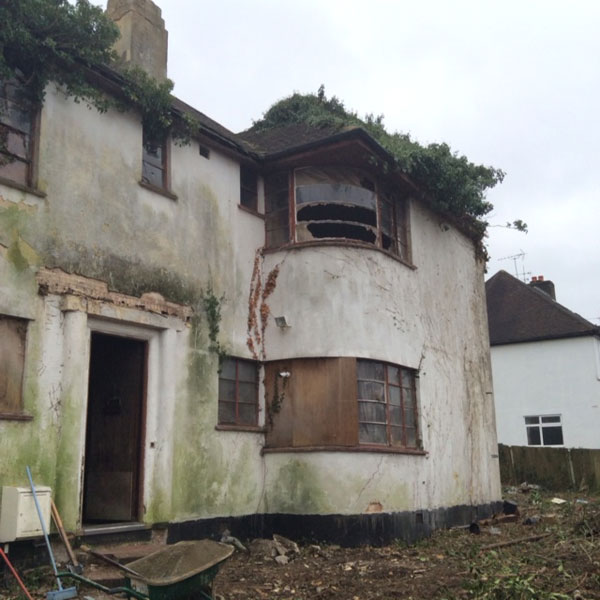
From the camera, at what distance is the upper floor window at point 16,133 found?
31.0 feet

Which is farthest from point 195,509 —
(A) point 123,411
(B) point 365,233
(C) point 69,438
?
(B) point 365,233

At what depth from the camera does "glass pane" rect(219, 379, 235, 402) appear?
12031 mm

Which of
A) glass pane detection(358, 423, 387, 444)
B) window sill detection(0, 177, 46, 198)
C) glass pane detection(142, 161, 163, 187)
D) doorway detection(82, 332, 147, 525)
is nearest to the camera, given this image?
window sill detection(0, 177, 46, 198)

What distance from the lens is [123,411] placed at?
11133 mm

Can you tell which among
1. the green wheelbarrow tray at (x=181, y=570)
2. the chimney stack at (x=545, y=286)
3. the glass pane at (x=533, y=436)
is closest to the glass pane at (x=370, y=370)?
the green wheelbarrow tray at (x=181, y=570)

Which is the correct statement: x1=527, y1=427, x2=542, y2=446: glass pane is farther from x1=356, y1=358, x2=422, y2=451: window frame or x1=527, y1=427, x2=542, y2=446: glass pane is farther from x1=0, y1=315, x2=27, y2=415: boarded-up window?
x1=0, y1=315, x2=27, y2=415: boarded-up window

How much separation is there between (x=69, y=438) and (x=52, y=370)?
0.94m

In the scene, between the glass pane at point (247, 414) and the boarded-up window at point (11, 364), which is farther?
the glass pane at point (247, 414)

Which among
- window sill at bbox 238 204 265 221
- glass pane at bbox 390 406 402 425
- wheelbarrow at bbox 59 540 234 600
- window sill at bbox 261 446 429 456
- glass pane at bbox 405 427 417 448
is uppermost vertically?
window sill at bbox 238 204 265 221

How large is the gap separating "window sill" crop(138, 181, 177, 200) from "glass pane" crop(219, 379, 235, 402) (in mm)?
3240

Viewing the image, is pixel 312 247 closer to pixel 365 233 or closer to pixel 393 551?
pixel 365 233

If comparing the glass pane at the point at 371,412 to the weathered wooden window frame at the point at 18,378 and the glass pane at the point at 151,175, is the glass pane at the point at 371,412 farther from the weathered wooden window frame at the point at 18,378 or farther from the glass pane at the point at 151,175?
the weathered wooden window frame at the point at 18,378

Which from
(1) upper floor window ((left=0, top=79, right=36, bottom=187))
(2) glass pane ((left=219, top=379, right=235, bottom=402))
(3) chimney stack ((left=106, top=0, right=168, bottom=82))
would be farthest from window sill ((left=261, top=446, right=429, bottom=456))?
(3) chimney stack ((left=106, top=0, right=168, bottom=82))

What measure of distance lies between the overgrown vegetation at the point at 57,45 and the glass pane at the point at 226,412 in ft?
17.1
